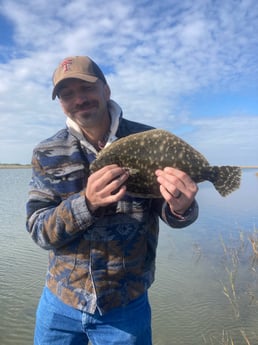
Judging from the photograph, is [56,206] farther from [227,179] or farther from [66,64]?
[227,179]

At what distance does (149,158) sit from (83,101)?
846 mm

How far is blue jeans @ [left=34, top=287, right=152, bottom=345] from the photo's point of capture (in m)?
3.21

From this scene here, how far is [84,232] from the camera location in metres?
3.28

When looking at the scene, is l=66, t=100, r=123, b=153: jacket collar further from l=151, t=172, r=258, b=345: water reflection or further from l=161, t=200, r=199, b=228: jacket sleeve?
l=151, t=172, r=258, b=345: water reflection

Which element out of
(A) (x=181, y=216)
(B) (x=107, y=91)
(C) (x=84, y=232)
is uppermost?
(B) (x=107, y=91)

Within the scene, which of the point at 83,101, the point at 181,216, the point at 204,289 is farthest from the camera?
the point at 204,289

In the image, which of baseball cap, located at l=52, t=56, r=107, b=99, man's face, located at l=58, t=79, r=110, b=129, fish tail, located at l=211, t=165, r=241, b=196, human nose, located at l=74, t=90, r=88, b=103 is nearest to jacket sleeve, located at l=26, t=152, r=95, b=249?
man's face, located at l=58, t=79, r=110, b=129

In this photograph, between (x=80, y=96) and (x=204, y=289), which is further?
(x=204, y=289)

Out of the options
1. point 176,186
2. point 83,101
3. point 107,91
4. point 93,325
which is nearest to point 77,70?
point 83,101

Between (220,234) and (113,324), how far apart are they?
13195 millimetres

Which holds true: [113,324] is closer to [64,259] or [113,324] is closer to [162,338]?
[64,259]

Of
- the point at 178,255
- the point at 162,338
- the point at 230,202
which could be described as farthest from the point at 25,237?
the point at 230,202

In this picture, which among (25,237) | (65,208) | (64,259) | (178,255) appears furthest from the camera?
(25,237)

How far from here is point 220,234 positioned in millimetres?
15664
